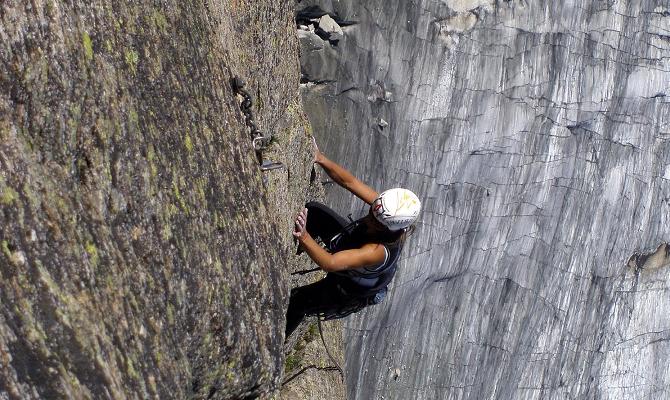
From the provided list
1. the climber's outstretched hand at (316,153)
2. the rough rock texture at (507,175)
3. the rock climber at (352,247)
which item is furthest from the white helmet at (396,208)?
the rough rock texture at (507,175)

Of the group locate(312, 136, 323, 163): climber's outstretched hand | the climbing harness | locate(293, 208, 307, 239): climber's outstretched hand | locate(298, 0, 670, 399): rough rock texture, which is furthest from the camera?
locate(298, 0, 670, 399): rough rock texture

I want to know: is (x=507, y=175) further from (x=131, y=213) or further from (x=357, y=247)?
(x=131, y=213)

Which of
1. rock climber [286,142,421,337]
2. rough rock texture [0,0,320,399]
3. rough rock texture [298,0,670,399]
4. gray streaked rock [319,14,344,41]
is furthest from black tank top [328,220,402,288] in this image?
gray streaked rock [319,14,344,41]

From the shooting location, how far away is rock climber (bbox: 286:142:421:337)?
16.6 ft

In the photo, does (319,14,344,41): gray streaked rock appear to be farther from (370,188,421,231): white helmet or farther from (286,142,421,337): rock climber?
(370,188,421,231): white helmet

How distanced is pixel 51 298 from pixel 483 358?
8.19 meters

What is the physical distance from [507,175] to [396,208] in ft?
16.5

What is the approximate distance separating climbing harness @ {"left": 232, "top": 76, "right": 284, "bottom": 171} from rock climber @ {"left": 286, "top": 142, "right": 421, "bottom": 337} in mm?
499

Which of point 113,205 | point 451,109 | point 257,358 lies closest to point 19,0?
point 113,205

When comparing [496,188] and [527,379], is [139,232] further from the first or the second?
[527,379]

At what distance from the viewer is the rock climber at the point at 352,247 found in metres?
5.06

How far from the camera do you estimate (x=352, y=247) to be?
5648mm

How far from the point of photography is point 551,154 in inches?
389

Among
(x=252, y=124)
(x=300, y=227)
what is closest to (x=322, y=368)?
(x=300, y=227)
